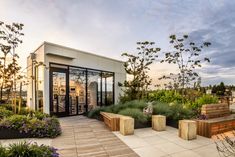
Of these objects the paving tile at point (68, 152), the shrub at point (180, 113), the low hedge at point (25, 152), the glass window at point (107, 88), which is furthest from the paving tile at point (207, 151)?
the glass window at point (107, 88)

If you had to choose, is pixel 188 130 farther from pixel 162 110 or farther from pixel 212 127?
pixel 162 110

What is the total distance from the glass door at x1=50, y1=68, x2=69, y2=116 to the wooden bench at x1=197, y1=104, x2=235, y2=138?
6299 millimetres

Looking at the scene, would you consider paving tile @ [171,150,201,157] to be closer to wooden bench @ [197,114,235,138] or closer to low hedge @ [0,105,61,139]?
wooden bench @ [197,114,235,138]

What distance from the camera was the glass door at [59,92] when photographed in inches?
358

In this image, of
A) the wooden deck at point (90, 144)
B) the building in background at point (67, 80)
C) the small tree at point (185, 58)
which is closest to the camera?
the wooden deck at point (90, 144)

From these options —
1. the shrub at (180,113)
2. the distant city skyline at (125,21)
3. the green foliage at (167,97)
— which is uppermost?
the distant city skyline at (125,21)

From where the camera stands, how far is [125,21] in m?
9.70

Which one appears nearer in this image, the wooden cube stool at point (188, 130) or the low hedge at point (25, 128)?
the wooden cube stool at point (188, 130)

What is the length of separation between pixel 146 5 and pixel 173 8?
3.79 feet

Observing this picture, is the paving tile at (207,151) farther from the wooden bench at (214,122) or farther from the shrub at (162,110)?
the shrub at (162,110)

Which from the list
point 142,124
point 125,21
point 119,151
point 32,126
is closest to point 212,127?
point 142,124

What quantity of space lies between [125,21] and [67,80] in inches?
165

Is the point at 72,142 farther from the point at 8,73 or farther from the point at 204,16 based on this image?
the point at 204,16

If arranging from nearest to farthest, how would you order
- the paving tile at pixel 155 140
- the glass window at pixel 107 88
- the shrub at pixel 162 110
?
the paving tile at pixel 155 140
the shrub at pixel 162 110
the glass window at pixel 107 88
